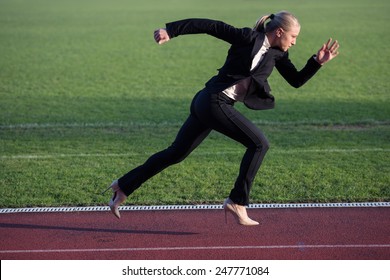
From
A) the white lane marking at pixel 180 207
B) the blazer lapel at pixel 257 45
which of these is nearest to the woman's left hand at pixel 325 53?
the blazer lapel at pixel 257 45

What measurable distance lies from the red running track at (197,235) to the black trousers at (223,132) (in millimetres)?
495

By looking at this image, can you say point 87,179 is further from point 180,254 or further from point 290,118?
point 290,118

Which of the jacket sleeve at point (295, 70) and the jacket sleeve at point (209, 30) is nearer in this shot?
the jacket sleeve at point (209, 30)

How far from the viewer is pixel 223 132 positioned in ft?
22.1

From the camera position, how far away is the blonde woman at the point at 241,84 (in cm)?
645

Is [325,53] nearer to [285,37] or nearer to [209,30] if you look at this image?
[285,37]

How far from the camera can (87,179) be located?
363 inches

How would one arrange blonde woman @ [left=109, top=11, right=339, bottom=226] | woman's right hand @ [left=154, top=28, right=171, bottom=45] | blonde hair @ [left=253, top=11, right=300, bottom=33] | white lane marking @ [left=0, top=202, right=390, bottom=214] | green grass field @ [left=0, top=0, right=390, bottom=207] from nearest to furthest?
1. woman's right hand @ [left=154, top=28, right=171, bottom=45]
2. blonde woman @ [left=109, top=11, right=339, bottom=226]
3. blonde hair @ [left=253, top=11, right=300, bottom=33]
4. white lane marking @ [left=0, top=202, right=390, bottom=214]
5. green grass field @ [left=0, top=0, right=390, bottom=207]

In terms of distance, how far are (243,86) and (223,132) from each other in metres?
0.45

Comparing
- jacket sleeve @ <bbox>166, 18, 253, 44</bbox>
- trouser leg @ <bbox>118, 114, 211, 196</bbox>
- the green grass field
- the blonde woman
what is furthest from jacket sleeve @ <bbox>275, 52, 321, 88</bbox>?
the green grass field

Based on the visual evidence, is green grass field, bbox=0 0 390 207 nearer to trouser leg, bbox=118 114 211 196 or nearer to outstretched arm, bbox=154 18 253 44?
trouser leg, bbox=118 114 211 196

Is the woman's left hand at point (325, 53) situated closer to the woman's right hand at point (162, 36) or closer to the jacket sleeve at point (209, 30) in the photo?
the jacket sleeve at point (209, 30)

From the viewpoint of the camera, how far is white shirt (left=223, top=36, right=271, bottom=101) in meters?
6.57
